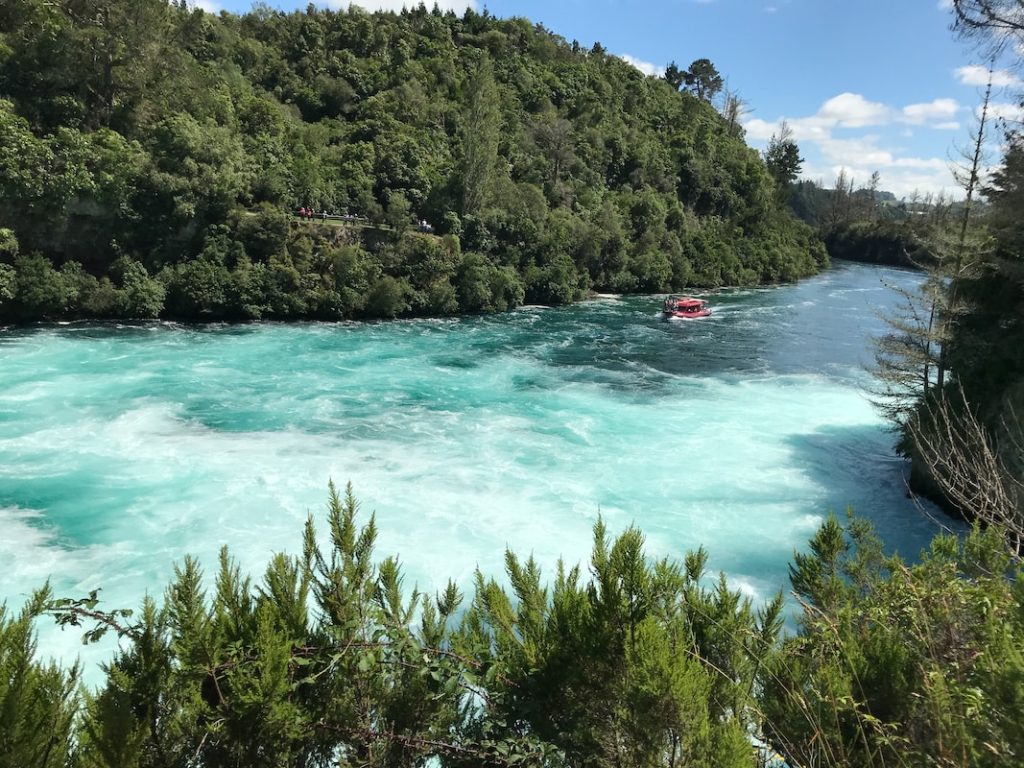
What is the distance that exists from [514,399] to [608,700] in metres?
18.8

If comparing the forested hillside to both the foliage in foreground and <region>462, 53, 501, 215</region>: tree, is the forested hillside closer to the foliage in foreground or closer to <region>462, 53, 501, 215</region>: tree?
<region>462, 53, 501, 215</region>: tree

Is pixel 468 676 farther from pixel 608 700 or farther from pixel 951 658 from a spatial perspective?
pixel 951 658

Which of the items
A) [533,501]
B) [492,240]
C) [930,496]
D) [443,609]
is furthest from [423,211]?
[443,609]

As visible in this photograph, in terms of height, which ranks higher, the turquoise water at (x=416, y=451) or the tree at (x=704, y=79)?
the tree at (x=704, y=79)

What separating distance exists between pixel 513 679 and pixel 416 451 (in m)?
13.2

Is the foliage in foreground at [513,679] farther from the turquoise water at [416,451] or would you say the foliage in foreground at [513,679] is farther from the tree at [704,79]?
the tree at [704,79]

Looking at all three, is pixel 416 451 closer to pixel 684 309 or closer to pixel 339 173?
pixel 684 309

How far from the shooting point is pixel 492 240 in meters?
43.0

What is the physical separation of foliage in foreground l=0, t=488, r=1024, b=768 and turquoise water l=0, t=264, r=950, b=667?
3.50 m

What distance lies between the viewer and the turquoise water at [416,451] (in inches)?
487

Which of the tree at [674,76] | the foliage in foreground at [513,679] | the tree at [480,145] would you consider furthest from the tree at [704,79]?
the foliage in foreground at [513,679]

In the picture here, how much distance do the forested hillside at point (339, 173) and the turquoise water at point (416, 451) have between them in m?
4.91

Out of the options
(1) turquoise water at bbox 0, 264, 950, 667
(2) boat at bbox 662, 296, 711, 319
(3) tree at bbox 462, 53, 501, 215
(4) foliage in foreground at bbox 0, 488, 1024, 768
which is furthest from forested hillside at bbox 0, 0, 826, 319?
(4) foliage in foreground at bbox 0, 488, 1024, 768

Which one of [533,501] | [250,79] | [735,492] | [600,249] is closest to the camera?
[533,501]
